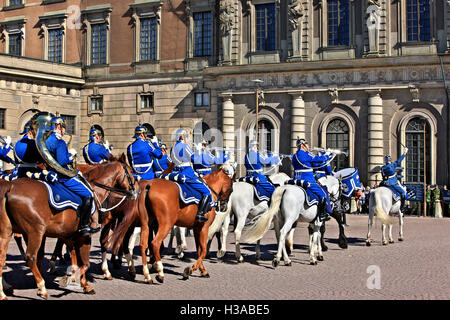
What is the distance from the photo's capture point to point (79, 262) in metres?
11.3

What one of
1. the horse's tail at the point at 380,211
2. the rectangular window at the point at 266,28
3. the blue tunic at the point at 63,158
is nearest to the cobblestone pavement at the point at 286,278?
the horse's tail at the point at 380,211

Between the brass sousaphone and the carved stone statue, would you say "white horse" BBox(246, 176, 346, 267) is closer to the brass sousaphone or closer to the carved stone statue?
the brass sousaphone

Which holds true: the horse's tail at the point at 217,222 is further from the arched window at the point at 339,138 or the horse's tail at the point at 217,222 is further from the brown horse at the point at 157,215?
the arched window at the point at 339,138

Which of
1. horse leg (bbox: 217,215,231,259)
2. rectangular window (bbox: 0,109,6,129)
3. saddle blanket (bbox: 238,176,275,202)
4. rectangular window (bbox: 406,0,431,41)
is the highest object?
rectangular window (bbox: 406,0,431,41)

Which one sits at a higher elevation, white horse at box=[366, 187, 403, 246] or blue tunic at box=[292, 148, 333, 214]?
blue tunic at box=[292, 148, 333, 214]

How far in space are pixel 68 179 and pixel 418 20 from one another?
2769 centimetres

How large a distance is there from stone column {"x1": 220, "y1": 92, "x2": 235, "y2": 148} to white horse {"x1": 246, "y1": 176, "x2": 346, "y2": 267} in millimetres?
20788

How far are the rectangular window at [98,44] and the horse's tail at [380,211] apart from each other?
2712cm

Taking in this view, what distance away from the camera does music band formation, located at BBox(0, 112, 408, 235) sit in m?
10.9

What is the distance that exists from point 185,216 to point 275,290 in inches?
112

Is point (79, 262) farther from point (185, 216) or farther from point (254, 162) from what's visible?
point (254, 162)

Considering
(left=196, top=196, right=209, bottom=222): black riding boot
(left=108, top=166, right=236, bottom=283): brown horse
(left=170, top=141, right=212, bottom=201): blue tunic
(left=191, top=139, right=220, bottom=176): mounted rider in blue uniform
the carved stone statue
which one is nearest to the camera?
(left=108, top=166, right=236, bottom=283): brown horse

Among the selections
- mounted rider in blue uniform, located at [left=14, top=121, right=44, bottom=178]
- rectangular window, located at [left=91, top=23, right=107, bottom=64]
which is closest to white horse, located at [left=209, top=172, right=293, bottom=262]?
mounted rider in blue uniform, located at [left=14, top=121, right=44, bottom=178]
